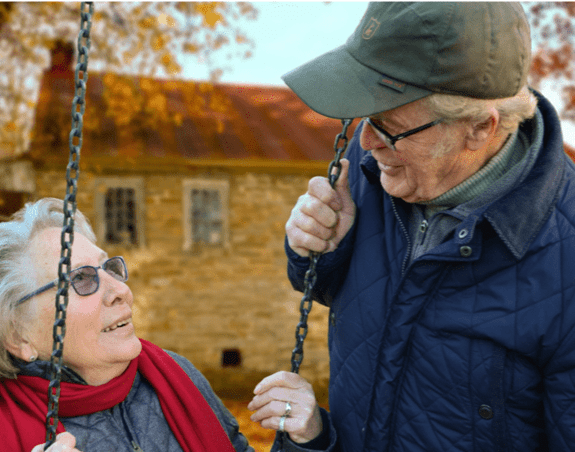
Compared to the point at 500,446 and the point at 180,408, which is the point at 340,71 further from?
the point at 180,408

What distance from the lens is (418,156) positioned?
163cm

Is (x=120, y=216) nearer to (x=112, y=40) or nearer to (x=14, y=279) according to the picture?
(x=112, y=40)

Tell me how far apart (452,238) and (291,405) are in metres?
0.84

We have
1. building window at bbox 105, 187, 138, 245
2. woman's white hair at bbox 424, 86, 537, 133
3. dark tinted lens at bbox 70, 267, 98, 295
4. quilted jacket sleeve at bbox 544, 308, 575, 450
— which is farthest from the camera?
building window at bbox 105, 187, 138, 245

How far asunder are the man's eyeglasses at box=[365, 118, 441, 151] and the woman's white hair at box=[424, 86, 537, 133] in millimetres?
46

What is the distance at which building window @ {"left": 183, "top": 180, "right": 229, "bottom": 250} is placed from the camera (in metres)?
10.3

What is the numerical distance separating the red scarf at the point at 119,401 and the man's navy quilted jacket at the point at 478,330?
A: 0.76 meters

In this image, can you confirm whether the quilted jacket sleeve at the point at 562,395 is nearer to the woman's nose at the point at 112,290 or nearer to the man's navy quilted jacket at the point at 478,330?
the man's navy quilted jacket at the point at 478,330

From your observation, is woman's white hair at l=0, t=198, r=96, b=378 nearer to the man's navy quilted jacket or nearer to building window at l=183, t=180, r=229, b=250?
the man's navy quilted jacket

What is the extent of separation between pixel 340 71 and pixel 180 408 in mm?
1613

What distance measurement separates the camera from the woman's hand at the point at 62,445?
62.6 inches

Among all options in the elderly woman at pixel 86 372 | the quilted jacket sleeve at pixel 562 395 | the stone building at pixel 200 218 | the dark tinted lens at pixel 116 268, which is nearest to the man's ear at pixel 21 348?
the elderly woman at pixel 86 372

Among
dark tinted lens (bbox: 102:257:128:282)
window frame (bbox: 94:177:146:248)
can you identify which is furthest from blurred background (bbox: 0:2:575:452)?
dark tinted lens (bbox: 102:257:128:282)

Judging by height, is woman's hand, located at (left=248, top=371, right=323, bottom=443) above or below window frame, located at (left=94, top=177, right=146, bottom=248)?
above
